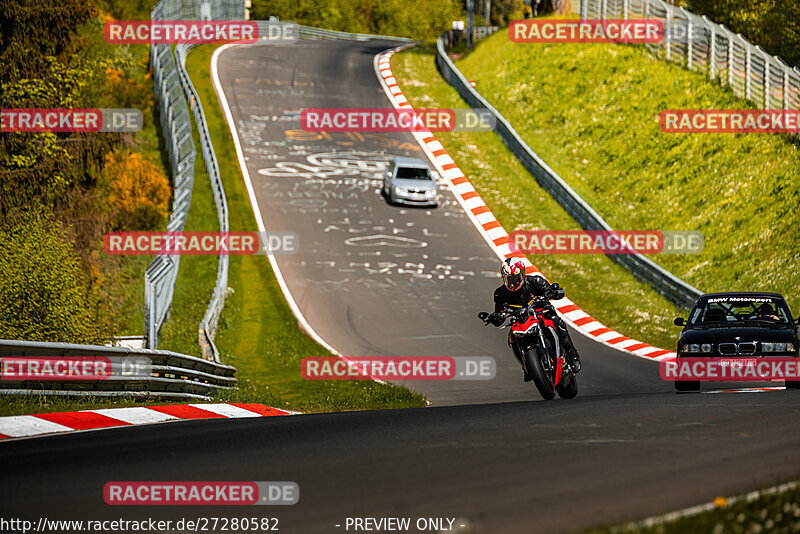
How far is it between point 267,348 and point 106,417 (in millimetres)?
12495

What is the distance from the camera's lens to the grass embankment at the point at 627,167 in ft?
98.5

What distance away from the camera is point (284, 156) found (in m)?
41.2

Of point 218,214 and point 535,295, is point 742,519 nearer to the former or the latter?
point 535,295

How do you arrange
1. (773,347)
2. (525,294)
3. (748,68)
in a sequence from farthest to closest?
1. (748,68)
2. (773,347)
3. (525,294)

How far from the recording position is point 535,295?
13969mm

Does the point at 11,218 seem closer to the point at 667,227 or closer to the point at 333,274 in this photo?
the point at 333,274

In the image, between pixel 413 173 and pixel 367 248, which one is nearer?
pixel 367 248

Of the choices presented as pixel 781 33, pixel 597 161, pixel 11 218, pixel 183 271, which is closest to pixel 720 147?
pixel 597 161

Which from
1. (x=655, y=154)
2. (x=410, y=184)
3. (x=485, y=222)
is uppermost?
(x=655, y=154)
